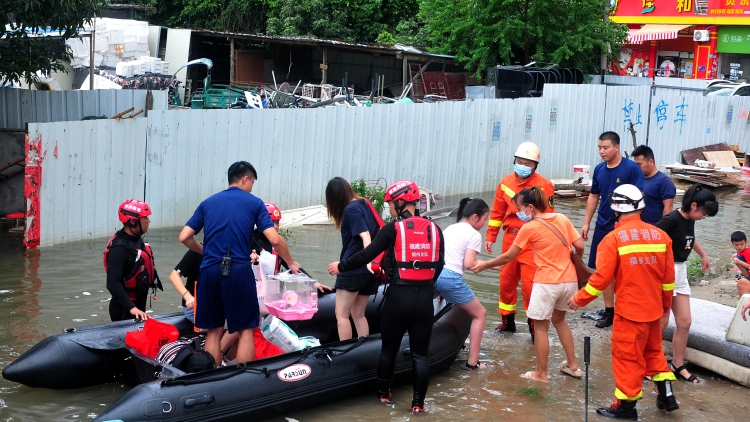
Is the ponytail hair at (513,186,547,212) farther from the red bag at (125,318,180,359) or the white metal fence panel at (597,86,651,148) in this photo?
the white metal fence panel at (597,86,651,148)

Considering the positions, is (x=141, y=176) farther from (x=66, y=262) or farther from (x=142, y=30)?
(x=142, y=30)

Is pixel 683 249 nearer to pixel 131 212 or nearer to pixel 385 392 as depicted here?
pixel 385 392

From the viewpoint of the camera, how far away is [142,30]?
26.2 metres

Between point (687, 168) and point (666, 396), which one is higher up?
point (687, 168)

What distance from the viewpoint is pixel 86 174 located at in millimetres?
10734

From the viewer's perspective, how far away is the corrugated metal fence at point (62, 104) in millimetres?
11891

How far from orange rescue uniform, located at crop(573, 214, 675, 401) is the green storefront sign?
27.2 meters

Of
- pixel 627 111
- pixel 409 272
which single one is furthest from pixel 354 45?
pixel 409 272

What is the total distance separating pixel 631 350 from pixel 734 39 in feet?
91.5

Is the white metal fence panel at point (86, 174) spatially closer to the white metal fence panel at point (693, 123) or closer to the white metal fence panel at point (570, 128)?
the white metal fence panel at point (570, 128)

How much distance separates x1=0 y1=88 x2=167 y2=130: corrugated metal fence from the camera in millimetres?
11891

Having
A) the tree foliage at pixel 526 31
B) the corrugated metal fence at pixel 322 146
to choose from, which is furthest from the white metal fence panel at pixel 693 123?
the tree foliage at pixel 526 31

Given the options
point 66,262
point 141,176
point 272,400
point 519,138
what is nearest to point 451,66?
point 519,138

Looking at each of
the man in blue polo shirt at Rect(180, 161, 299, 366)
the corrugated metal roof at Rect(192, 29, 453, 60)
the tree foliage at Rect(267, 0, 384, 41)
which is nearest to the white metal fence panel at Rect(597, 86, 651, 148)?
the corrugated metal roof at Rect(192, 29, 453, 60)
